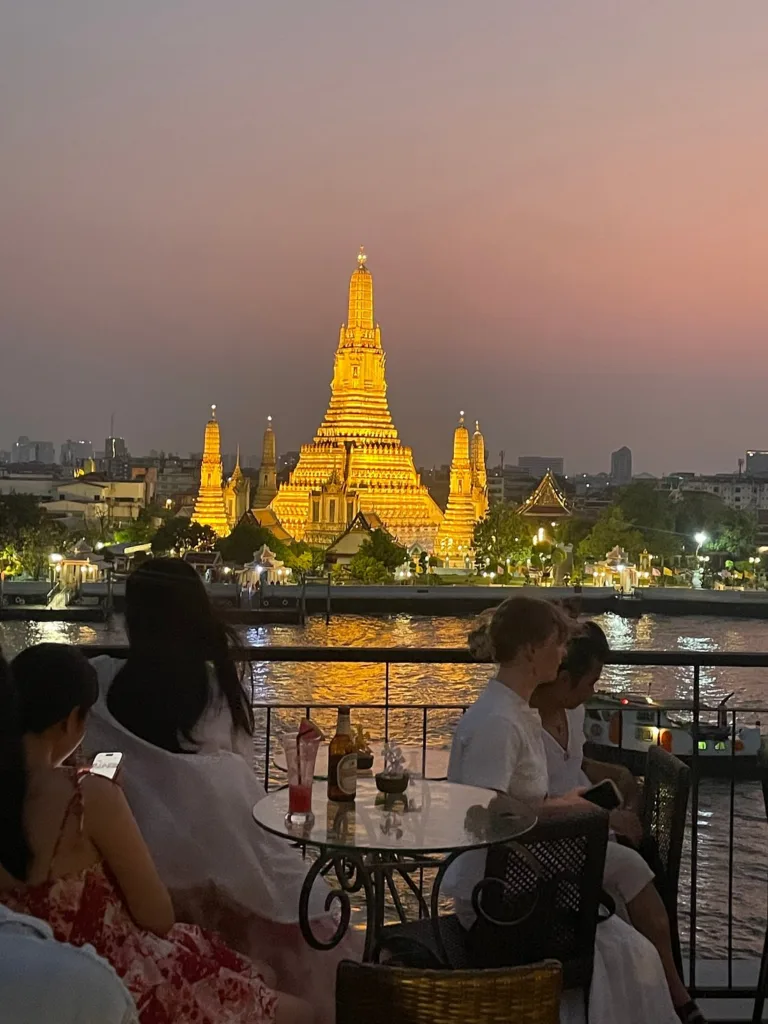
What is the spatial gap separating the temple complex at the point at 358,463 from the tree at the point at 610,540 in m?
6.71

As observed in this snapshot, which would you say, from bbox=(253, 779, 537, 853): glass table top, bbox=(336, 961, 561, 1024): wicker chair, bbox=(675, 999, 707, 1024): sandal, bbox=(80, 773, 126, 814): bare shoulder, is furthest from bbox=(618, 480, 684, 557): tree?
bbox=(336, 961, 561, 1024): wicker chair

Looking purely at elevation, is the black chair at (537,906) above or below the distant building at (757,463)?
below

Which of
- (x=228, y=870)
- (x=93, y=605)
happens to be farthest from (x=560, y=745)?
(x=93, y=605)

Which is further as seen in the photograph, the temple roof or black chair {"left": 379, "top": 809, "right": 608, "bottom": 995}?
the temple roof

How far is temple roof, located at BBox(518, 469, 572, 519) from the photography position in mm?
64875

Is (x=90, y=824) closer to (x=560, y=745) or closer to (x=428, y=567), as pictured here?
(x=560, y=745)

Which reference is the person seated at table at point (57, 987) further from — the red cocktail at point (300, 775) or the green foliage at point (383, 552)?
the green foliage at point (383, 552)

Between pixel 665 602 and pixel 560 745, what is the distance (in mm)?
37959

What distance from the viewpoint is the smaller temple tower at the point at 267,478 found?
201 ft

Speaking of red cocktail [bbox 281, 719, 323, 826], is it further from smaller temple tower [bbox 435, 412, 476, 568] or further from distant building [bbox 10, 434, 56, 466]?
distant building [bbox 10, 434, 56, 466]

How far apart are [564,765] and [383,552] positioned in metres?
40.1

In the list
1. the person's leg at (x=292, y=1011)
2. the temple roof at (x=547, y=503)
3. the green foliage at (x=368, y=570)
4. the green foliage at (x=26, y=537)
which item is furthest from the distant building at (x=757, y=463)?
the person's leg at (x=292, y=1011)

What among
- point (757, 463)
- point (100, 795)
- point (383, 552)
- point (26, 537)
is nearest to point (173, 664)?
point (100, 795)

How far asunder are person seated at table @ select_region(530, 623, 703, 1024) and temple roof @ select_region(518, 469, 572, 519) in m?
61.4
